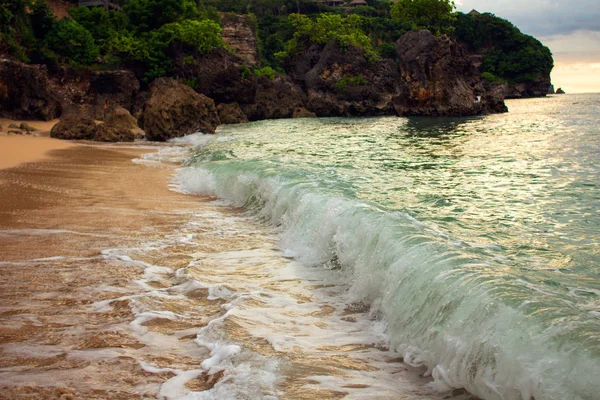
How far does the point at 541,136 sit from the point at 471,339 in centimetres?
1872

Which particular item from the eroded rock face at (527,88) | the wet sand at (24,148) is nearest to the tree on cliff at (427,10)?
the eroded rock face at (527,88)

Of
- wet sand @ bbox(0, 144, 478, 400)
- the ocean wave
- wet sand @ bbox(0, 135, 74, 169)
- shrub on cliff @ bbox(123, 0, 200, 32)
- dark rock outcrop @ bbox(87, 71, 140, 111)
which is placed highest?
shrub on cliff @ bbox(123, 0, 200, 32)

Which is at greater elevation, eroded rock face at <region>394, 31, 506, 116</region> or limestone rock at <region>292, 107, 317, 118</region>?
eroded rock face at <region>394, 31, 506, 116</region>

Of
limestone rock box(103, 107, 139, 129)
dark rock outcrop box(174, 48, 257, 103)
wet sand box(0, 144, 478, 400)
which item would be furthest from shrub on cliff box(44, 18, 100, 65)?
wet sand box(0, 144, 478, 400)

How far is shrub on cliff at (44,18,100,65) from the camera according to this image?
109 feet

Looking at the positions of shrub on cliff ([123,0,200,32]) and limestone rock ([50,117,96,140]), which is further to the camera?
shrub on cliff ([123,0,200,32])

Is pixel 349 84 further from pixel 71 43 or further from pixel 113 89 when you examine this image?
pixel 71 43

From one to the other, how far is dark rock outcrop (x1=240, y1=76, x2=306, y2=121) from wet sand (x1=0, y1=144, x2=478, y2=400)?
35.4 meters

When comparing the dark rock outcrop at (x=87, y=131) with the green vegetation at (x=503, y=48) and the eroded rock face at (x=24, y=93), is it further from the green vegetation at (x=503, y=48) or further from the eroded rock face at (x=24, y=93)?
the green vegetation at (x=503, y=48)

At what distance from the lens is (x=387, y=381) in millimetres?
3527

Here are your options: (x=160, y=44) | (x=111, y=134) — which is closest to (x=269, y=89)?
(x=160, y=44)

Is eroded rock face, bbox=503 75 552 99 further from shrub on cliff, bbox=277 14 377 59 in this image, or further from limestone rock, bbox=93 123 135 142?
limestone rock, bbox=93 123 135 142

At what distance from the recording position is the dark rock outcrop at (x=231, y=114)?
3838 cm

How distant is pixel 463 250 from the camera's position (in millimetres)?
5406
